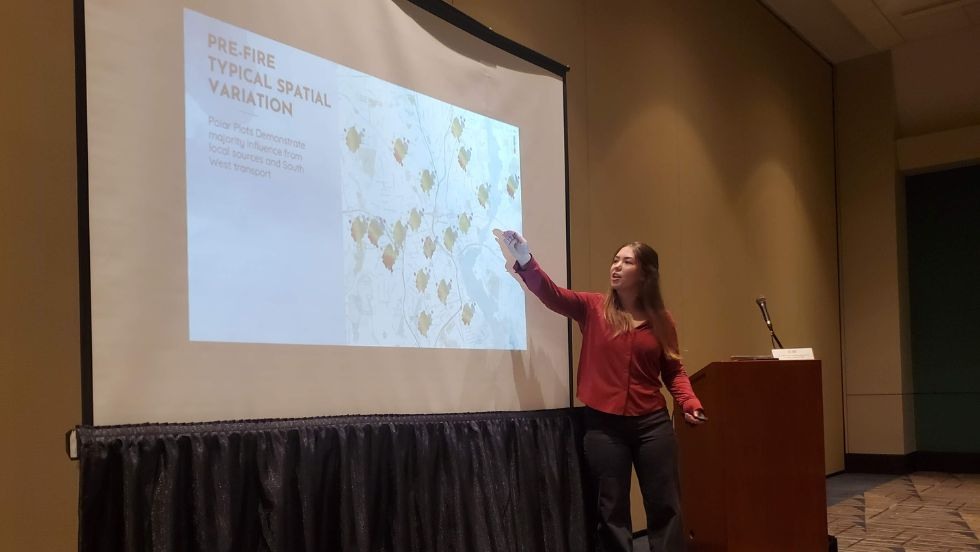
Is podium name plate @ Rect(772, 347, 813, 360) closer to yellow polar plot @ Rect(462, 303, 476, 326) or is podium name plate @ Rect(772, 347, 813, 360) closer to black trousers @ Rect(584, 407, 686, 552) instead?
black trousers @ Rect(584, 407, 686, 552)

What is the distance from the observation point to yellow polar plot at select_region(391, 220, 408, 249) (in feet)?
8.34

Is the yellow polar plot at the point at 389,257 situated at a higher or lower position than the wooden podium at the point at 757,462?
higher

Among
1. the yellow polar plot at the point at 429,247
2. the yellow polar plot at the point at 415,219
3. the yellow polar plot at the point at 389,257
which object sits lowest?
the yellow polar plot at the point at 389,257

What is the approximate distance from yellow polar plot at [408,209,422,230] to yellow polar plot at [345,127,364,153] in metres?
0.29

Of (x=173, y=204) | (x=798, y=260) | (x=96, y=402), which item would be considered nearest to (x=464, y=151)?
(x=173, y=204)

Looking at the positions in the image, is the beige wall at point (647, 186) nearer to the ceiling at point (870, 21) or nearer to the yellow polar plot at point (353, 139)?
the ceiling at point (870, 21)

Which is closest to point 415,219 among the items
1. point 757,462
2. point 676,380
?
point 676,380

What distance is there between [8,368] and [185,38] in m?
0.93

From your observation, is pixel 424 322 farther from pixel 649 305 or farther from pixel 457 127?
pixel 649 305

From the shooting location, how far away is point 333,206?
92.9 inches

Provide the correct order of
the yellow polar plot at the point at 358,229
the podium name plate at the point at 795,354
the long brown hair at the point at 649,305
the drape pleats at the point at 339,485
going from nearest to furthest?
1. the drape pleats at the point at 339,485
2. the yellow polar plot at the point at 358,229
3. the long brown hair at the point at 649,305
4. the podium name plate at the point at 795,354

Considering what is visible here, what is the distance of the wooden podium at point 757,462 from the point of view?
3.12 meters

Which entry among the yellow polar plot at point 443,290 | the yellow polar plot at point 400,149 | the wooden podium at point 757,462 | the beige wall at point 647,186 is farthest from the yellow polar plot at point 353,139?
the wooden podium at point 757,462

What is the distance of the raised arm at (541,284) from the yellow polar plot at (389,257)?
1.58 ft
